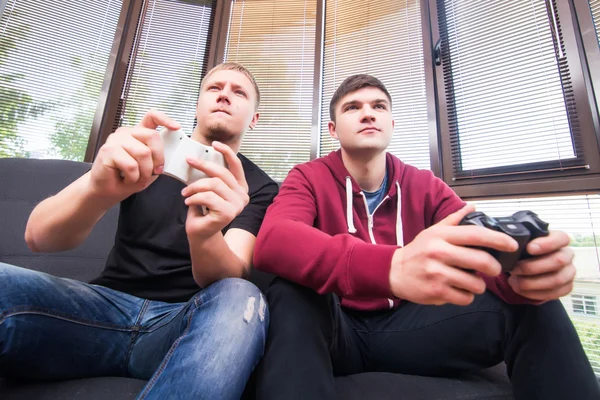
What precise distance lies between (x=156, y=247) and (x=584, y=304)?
6.09 ft

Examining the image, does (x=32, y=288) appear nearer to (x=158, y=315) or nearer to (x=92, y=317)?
(x=92, y=317)

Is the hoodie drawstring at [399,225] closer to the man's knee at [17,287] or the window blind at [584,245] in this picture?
the window blind at [584,245]

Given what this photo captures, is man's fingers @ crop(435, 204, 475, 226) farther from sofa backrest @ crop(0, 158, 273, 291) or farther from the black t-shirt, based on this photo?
sofa backrest @ crop(0, 158, 273, 291)

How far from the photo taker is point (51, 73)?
200 centimetres

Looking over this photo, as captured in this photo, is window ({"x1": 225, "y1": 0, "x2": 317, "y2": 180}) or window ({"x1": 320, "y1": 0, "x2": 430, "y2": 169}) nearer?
window ({"x1": 320, "y1": 0, "x2": 430, "y2": 169})

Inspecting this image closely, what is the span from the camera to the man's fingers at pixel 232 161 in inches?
21.5

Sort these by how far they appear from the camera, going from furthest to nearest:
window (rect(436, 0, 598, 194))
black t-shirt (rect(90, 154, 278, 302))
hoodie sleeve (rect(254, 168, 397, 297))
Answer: window (rect(436, 0, 598, 194))
black t-shirt (rect(90, 154, 278, 302))
hoodie sleeve (rect(254, 168, 397, 297))

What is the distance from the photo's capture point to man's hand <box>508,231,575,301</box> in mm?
419

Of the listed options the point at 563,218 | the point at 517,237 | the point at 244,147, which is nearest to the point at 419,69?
the point at 563,218

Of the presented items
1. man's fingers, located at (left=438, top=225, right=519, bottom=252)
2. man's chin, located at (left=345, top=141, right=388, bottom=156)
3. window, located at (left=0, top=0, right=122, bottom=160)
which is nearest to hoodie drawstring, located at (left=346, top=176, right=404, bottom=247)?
man's chin, located at (left=345, top=141, right=388, bottom=156)

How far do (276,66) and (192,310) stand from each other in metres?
2.11

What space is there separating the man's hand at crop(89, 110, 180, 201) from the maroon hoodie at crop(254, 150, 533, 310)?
0.91 feet

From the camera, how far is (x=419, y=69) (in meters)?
1.93

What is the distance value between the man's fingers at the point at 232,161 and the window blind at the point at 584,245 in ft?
4.12
